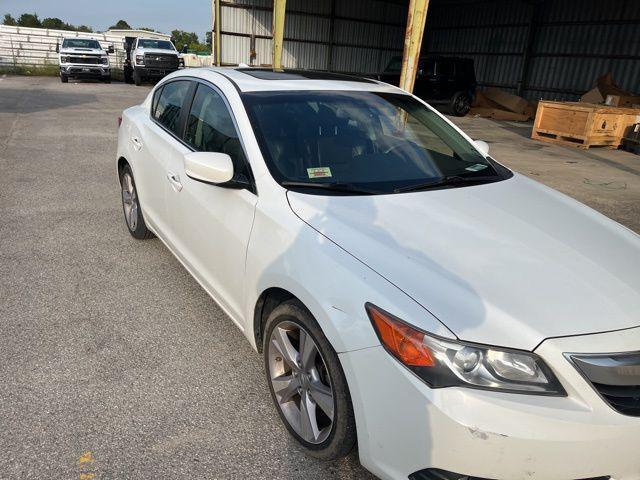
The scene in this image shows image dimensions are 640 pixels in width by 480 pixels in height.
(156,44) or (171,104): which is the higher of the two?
(156,44)

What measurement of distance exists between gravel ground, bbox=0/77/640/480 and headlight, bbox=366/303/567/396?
83cm

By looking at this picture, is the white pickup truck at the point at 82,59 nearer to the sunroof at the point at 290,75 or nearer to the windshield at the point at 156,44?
the windshield at the point at 156,44

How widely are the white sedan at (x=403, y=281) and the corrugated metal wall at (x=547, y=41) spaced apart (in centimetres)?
1992

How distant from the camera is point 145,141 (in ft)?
13.0

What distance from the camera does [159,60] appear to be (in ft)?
78.0

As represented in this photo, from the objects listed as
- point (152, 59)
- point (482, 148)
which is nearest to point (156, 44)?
point (152, 59)

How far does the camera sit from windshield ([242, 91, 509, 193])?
262 centimetres

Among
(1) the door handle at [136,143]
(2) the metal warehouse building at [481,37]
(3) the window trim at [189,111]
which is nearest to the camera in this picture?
(3) the window trim at [189,111]

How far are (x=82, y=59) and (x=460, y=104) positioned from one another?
17.9m

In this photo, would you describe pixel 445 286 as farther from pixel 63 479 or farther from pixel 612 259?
pixel 63 479

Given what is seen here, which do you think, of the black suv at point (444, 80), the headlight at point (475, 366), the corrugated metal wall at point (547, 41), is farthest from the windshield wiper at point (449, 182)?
the corrugated metal wall at point (547, 41)

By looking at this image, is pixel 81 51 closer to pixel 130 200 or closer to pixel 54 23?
pixel 130 200

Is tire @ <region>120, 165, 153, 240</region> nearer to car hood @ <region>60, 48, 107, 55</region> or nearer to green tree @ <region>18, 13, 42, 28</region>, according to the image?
car hood @ <region>60, 48, 107, 55</region>

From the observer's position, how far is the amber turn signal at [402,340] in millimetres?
1648
